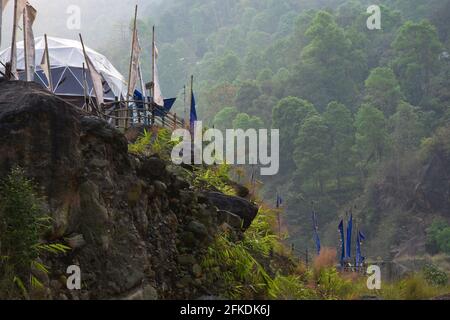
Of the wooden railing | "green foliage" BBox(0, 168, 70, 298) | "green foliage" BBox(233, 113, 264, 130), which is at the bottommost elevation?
"green foliage" BBox(0, 168, 70, 298)

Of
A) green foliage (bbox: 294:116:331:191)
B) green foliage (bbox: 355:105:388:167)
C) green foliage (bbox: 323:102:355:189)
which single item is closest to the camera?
green foliage (bbox: 355:105:388:167)

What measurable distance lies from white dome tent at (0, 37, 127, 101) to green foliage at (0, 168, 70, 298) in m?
17.6

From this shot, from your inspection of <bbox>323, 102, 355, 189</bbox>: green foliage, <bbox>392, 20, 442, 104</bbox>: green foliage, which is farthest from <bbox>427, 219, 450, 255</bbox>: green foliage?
<bbox>392, 20, 442, 104</bbox>: green foliage

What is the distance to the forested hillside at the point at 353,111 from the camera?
5462 centimetres

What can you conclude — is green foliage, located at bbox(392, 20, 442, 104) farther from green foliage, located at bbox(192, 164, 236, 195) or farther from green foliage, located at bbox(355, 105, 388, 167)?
green foliage, located at bbox(192, 164, 236, 195)

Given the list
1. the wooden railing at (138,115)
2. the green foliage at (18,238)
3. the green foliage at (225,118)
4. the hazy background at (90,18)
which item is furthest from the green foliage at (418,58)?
the green foliage at (18,238)

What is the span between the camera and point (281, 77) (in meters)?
77.8

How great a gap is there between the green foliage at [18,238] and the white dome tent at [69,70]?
1760cm

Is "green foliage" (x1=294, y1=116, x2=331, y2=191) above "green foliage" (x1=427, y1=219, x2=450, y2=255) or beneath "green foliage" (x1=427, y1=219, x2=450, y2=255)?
above

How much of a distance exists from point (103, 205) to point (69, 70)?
19.6 metres

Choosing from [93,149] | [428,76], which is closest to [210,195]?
[93,149]

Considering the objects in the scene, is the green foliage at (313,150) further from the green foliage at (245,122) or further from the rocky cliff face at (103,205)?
the rocky cliff face at (103,205)

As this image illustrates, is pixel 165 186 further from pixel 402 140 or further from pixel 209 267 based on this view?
pixel 402 140

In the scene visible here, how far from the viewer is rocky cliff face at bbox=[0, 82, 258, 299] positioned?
714cm
